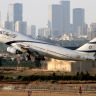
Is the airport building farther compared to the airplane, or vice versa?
the airplane

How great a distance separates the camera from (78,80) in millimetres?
55625

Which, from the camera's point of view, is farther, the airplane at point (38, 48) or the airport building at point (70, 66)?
the airplane at point (38, 48)

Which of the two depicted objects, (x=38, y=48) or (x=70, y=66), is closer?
(x=70, y=66)

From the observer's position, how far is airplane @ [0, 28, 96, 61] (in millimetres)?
75062

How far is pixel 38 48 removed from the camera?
3145 inches

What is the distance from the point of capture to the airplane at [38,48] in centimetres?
7506

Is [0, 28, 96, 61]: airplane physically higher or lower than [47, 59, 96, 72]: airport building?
higher

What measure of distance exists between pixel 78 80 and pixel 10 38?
24.5 meters

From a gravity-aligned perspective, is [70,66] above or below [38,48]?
below

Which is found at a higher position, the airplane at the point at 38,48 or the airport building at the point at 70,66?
the airplane at the point at 38,48

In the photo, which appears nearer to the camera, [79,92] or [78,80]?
[79,92]

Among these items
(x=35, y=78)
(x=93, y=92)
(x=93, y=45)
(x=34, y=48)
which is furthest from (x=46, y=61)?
(x=93, y=92)

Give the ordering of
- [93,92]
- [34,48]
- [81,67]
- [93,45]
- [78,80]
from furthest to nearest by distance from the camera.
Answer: [34,48] → [93,45] → [81,67] → [78,80] → [93,92]

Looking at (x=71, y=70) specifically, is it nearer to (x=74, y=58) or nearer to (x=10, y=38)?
(x=74, y=58)
